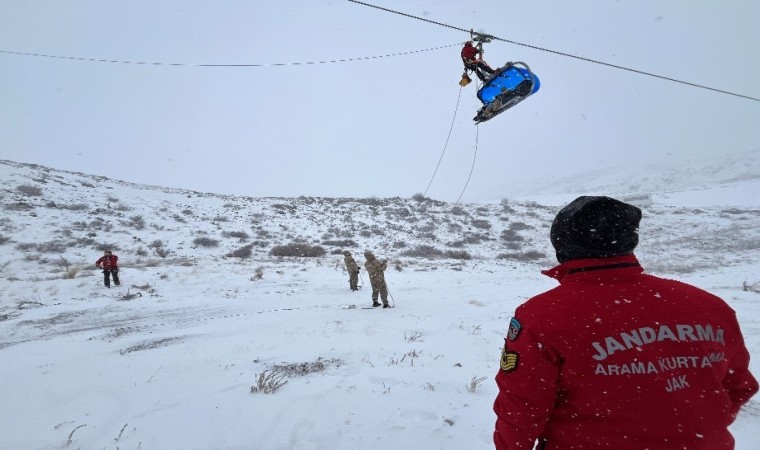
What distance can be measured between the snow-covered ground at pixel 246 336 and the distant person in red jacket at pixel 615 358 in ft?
7.32

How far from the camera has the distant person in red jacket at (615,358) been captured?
1.47 metres

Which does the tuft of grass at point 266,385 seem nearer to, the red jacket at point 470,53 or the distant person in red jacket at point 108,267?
the red jacket at point 470,53

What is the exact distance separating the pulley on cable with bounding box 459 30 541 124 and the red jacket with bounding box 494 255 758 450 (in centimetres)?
554

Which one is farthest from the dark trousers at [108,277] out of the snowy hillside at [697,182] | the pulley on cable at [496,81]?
the snowy hillside at [697,182]

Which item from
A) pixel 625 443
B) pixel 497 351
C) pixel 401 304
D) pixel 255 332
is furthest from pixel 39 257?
pixel 625 443

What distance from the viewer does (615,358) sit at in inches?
59.0

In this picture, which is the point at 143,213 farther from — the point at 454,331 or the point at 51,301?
the point at 454,331

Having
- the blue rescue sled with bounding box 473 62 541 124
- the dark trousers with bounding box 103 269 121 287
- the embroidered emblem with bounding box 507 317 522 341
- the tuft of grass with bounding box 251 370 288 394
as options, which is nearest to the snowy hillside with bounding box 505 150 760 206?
the blue rescue sled with bounding box 473 62 541 124

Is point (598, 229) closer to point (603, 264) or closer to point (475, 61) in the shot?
point (603, 264)

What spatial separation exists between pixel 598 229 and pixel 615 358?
545 mm

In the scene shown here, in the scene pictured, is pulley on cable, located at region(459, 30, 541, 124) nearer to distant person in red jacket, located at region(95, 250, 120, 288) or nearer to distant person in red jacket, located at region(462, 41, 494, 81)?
distant person in red jacket, located at region(462, 41, 494, 81)

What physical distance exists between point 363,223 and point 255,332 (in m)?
23.5

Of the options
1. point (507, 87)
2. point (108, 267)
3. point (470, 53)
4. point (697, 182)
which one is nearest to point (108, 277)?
point (108, 267)

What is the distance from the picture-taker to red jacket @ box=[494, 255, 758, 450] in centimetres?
147
